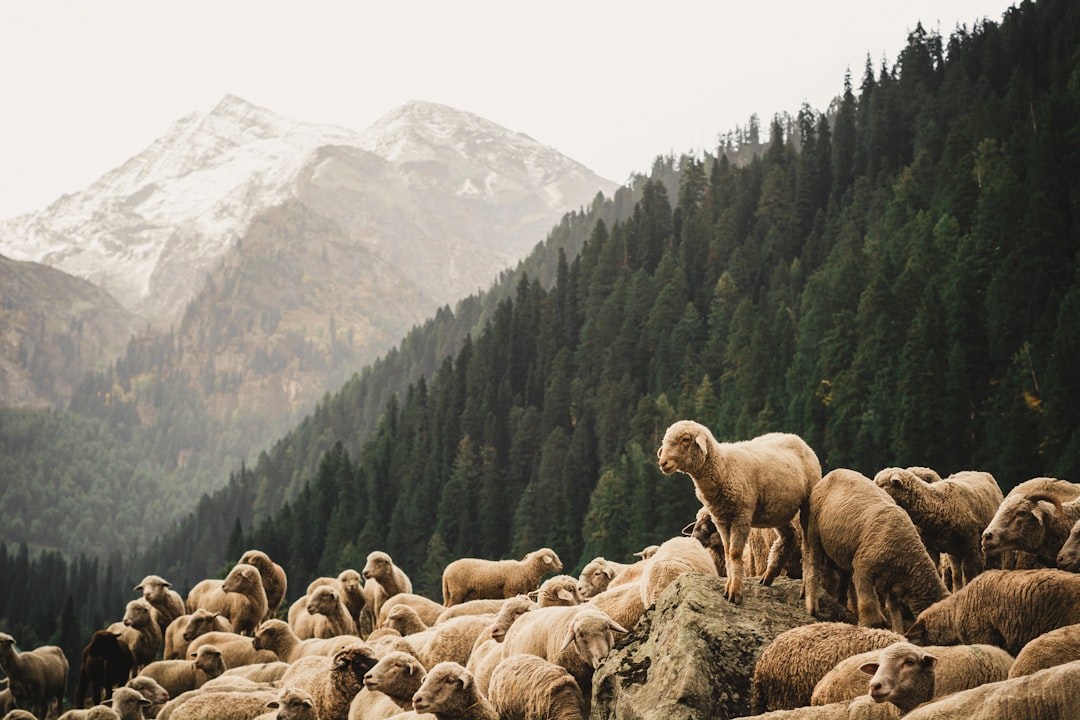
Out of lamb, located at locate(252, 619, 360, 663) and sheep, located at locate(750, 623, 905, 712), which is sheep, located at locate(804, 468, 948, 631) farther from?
lamb, located at locate(252, 619, 360, 663)

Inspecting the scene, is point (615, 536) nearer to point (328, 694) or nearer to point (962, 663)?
point (328, 694)

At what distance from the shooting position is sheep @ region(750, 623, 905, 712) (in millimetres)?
12367

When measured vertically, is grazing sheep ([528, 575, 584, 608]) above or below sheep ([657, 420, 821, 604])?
below

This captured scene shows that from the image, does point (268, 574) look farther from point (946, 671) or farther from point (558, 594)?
point (946, 671)

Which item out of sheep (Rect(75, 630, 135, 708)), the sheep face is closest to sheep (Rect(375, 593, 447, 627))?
sheep (Rect(75, 630, 135, 708))

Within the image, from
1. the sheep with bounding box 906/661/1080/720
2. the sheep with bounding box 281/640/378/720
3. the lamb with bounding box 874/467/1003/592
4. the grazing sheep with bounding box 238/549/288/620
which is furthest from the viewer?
the grazing sheep with bounding box 238/549/288/620

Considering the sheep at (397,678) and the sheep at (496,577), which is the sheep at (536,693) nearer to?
the sheep at (397,678)

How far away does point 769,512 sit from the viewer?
48.9ft

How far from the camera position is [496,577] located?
108ft

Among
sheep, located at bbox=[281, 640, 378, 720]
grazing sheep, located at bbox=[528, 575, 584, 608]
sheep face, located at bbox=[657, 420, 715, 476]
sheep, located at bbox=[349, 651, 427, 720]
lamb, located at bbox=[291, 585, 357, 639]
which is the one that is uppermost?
sheep face, located at bbox=[657, 420, 715, 476]

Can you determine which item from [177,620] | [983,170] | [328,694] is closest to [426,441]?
[983,170]

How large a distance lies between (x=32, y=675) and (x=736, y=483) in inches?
939

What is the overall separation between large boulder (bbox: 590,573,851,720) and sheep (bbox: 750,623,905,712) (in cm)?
47

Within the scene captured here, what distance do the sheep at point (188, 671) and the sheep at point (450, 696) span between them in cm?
1315
